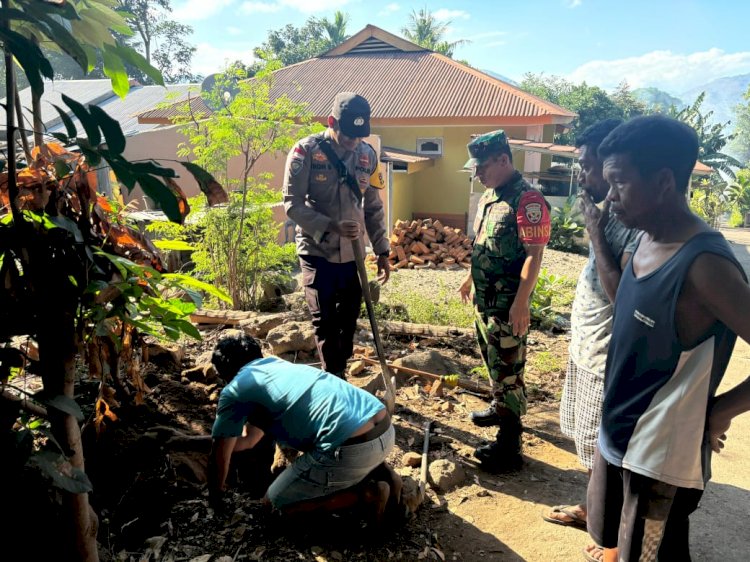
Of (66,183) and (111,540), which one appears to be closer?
(66,183)

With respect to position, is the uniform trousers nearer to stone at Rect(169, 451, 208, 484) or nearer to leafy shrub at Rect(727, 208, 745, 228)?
stone at Rect(169, 451, 208, 484)

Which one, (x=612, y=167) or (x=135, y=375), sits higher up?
(x=612, y=167)

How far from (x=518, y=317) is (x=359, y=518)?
4.55 ft

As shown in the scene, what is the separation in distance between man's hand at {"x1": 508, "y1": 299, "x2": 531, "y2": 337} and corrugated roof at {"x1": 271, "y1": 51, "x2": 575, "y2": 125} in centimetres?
1069

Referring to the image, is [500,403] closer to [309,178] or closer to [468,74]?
[309,178]

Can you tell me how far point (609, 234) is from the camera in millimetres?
2377

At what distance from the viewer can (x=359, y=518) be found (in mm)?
2576

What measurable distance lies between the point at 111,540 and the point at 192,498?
0.42 meters

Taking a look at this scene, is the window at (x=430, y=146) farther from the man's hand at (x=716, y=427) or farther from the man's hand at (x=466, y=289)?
the man's hand at (x=716, y=427)

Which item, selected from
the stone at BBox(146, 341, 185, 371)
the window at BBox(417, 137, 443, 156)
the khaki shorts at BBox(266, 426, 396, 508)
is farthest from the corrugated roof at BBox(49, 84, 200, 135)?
the khaki shorts at BBox(266, 426, 396, 508)

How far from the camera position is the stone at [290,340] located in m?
4.50

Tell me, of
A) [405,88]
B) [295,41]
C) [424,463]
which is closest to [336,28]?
[295,41]

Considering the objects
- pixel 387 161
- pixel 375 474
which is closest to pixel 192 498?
pixel 375 474

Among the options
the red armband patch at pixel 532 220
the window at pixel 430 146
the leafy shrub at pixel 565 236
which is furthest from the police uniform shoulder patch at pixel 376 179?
the window at pixel 430 146
